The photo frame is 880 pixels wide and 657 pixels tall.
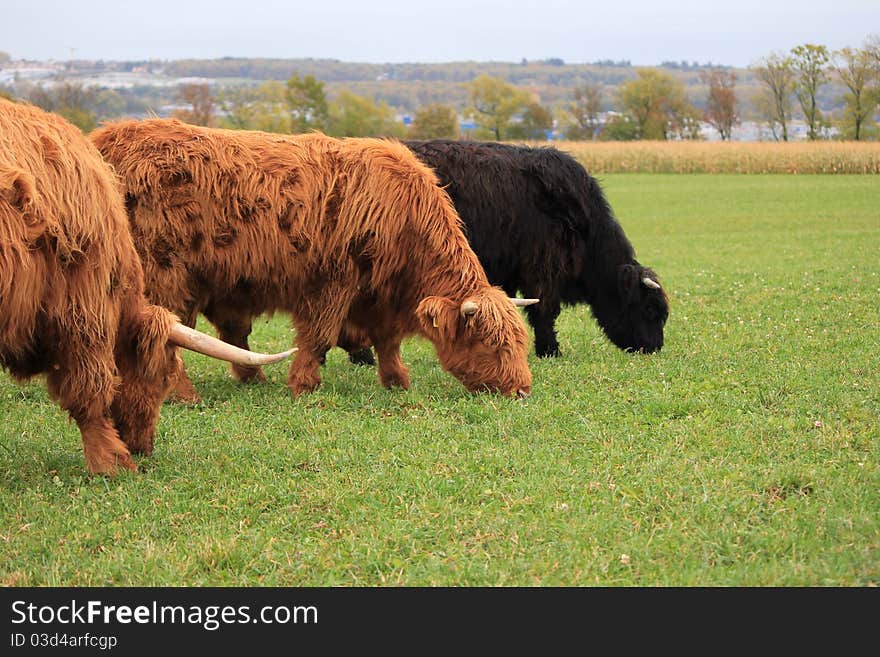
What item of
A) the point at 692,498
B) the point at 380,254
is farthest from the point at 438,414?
the point at 692,498

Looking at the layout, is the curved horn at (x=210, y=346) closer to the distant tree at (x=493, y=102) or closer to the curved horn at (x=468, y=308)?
the curved horn at (x=468, y=308)

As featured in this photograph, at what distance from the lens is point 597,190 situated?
1030 centimetres

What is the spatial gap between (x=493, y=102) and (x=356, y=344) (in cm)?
7751

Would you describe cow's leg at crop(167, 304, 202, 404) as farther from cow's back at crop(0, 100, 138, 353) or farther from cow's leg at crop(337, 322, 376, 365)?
cow's back at crop(0, 100, 138, 353)

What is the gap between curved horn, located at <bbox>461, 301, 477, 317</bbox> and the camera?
7.84 m

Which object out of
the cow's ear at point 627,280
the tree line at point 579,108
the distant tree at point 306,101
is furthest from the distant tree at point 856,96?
the cow's ear at point 627,280

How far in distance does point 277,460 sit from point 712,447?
2.66m

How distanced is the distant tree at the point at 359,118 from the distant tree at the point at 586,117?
26.5 metres

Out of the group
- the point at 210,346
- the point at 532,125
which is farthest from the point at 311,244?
the point at 532,125

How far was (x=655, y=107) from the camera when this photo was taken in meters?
85.4

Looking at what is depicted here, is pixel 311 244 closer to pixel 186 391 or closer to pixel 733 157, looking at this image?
pixel 186 391

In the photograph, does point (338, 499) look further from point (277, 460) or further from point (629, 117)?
point (629, 117)

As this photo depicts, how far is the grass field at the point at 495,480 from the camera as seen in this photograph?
4.56m

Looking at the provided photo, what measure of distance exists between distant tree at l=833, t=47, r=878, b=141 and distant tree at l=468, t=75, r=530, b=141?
25183mm
